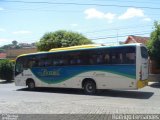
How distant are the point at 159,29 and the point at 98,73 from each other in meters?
8.66

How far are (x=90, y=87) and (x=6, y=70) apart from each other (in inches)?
689

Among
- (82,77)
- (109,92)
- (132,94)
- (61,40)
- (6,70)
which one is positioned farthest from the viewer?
(61,40)

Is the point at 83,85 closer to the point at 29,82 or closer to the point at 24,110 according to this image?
the point at 29,82

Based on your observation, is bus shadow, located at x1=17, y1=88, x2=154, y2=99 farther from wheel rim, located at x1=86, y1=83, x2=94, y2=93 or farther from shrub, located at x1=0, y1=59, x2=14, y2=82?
shrub, located at x1=0, y1=59, x2=14, y2=82

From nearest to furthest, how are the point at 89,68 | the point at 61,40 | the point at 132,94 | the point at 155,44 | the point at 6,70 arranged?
the point at 132,94 → the point at 89,68 → the point at 155,44 → the point at 6,70 → the point at 61,40

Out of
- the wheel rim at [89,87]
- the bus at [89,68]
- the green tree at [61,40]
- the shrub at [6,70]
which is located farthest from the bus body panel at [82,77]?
the green tree at [61,40]

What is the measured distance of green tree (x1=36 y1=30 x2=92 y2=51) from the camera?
129 feet

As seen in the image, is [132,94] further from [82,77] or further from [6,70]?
[6,70]

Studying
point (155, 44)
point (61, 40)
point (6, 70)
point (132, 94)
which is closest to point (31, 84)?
point (132, 94)

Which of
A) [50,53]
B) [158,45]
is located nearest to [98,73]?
[50,53]

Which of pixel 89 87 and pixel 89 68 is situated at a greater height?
pixel 89 68

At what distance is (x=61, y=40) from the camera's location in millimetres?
39594

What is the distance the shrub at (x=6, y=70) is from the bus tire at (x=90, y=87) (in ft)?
55.6

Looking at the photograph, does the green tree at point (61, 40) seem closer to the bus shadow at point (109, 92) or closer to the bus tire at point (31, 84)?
the bus tire at point (31, 84)
